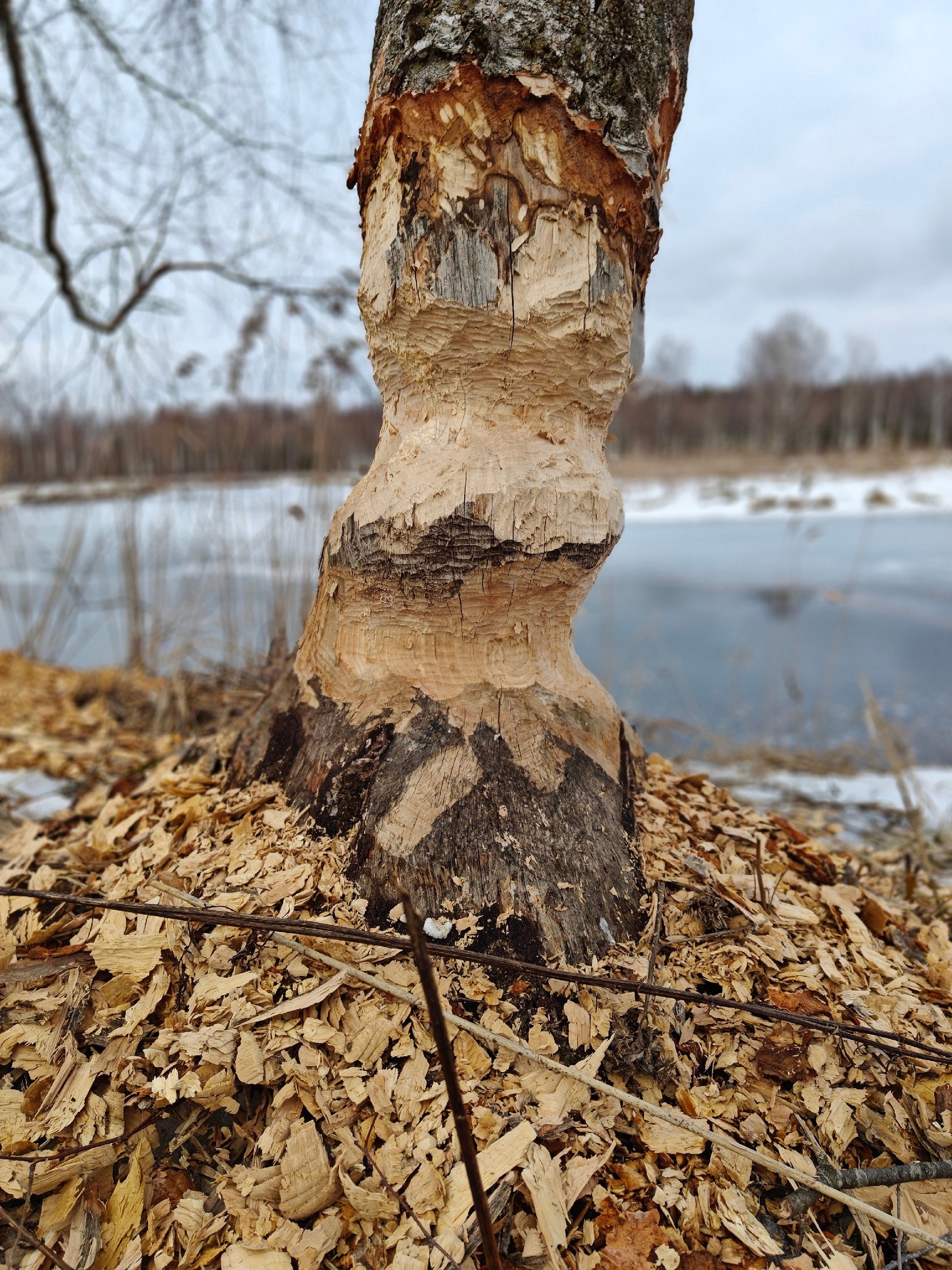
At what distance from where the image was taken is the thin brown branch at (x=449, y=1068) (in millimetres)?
468

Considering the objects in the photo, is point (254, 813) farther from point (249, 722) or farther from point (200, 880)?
point (249, 722)

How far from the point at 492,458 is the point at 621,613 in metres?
5.31

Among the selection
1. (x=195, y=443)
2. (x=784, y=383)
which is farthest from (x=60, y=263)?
(x=784, y=383)

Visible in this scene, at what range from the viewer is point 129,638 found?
138 inches

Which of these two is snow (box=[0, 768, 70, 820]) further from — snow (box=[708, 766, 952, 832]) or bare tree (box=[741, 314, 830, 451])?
bare tree (box=[741, 314, 830, 451])

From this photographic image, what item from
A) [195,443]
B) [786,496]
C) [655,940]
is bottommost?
[655,940]

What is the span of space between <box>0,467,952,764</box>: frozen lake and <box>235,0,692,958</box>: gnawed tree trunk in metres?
1.72

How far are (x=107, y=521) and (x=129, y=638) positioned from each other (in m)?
0.78

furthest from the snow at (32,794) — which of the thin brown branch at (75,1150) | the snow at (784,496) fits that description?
the snow at (784,496)

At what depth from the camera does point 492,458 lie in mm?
1028

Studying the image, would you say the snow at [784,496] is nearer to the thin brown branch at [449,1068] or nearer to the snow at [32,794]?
the snow at [32,794]

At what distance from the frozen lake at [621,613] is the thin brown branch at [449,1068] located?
231 cm

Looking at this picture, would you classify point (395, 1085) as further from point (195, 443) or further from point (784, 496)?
point (784, 496)

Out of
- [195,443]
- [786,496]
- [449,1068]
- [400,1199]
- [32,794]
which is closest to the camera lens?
[449,1068]
